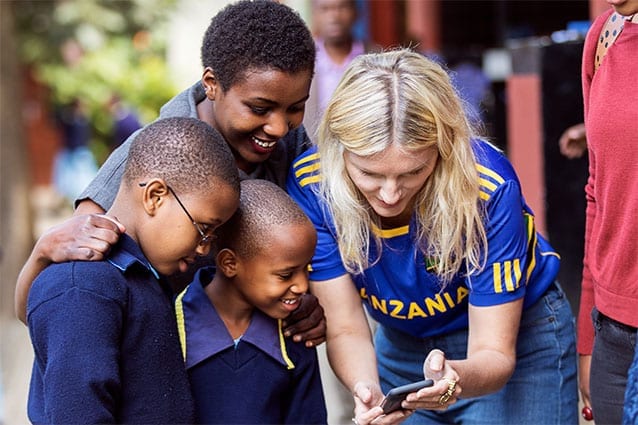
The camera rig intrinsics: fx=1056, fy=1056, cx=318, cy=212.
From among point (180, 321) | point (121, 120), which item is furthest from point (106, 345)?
point (121, 120)

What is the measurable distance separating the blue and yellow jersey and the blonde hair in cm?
4

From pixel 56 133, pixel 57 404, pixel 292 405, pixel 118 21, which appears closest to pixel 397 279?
pixel 292 405

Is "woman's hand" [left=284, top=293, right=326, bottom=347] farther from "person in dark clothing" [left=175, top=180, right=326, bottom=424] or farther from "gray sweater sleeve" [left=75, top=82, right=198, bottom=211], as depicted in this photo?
"gray sweater sleeve" [left=75, top=82, right=198, bottom=211]

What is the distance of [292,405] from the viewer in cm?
297

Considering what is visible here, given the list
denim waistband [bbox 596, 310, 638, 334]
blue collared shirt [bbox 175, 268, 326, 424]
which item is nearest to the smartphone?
blue collared shirt [bbox 175, 268, 326, 424]

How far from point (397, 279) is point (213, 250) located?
21.3 inches

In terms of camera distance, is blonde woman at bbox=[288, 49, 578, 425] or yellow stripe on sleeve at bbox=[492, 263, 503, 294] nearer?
blonde woman at bbox=[288, 49, 578, 425]

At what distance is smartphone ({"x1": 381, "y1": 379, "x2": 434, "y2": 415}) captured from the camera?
2.66 metres

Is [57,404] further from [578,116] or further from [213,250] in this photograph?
[578,116]

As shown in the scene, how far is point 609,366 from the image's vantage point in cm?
295

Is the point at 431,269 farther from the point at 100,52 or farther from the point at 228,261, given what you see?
the point at 100,52

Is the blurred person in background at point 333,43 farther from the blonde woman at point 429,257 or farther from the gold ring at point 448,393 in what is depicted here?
the gold ring at point 448,393

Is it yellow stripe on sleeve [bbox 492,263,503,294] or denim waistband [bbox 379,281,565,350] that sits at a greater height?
yellow stripe on sleeve [bbox 492,263,503,294]

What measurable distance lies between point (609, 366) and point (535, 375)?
29 centimetres
